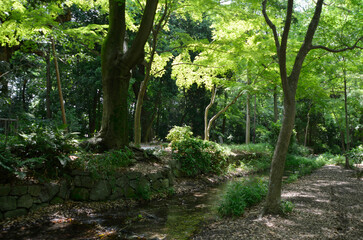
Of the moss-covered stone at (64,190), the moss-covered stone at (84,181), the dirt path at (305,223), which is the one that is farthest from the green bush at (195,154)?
the moss-covered stone at (64,190)

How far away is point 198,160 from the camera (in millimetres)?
10945

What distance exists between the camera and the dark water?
4770 mm

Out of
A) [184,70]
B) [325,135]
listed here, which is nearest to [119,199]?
[184,70]

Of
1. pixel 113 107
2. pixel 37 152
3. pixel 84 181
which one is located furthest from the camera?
pixel 113 107

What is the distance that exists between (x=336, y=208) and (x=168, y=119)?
18319mm

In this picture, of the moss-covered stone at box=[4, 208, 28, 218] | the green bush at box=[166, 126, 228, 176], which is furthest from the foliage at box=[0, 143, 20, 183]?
the green bush at box=[166, 126, 228, 176]

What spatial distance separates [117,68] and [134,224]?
4929mm

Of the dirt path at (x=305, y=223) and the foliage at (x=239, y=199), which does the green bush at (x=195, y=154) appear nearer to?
the foliage at (x=239, y=199)

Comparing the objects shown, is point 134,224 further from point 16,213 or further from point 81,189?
point 16,213

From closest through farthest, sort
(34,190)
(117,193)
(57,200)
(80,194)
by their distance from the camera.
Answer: (34,190)
(57,200)
(80,194)
(117,193)

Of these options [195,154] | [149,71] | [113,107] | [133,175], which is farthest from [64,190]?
[195,154]

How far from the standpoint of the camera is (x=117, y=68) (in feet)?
27.3

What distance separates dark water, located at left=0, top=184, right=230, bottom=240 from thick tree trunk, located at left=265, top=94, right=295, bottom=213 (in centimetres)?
158

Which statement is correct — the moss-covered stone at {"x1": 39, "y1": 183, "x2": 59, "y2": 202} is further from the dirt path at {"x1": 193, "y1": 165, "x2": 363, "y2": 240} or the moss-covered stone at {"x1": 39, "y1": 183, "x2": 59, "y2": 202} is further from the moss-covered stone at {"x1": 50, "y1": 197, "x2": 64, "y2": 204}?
the dirt path at {"x1": 193, "y1": 165, "x2": 363, "y2": 240}
